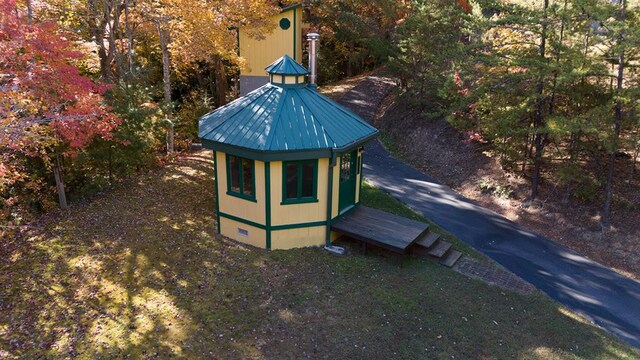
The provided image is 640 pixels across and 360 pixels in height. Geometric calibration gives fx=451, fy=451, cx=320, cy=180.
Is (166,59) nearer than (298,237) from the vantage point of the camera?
No

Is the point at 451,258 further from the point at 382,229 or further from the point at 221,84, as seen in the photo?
the point at 221,84

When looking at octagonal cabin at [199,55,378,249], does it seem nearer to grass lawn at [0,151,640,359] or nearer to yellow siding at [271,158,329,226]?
yellow siding at [271,158,329,226]

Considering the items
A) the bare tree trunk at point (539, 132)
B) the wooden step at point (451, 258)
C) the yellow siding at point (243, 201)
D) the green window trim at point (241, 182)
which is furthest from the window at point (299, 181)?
the bare tree trunk at point (539, 132)

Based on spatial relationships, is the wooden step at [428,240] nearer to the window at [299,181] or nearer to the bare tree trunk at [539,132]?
the window at [299,181]

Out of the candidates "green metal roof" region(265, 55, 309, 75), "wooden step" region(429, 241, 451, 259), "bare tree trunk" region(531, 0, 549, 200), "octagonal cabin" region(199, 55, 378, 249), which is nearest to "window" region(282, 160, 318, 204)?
"octagonal cabin" region(199, 55, 378, 249)

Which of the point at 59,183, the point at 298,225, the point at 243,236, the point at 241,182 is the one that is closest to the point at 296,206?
the point at 298,225

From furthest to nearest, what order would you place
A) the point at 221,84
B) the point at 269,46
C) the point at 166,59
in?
1. the point at 221,84
2. the point at 269,46
3. the point at 166,59
